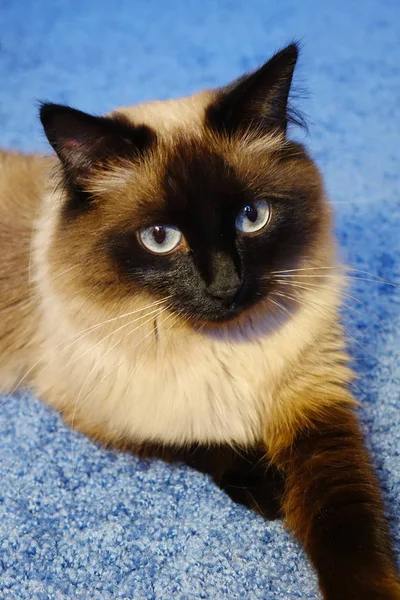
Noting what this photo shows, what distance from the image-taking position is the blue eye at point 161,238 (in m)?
1.00

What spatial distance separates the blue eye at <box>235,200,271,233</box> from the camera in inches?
40.2

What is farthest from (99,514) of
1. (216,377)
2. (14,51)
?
(14,51)

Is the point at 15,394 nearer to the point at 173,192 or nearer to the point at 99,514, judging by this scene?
the point at 99,514

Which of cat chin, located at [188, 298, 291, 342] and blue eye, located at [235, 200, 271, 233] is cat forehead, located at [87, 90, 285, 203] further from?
cat chin, located at [188, 298, 291, 342]

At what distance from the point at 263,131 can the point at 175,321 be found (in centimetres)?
34

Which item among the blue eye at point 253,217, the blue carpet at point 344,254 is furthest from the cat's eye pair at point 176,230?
the blue carpet at point 344,254

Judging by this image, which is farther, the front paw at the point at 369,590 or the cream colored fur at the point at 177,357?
the cream colored fur at the point at 177,357

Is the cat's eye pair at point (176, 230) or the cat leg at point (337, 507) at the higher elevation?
the cat's eye pair at point (176, 230)

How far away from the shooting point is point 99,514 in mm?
1195

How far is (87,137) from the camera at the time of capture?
102 cm

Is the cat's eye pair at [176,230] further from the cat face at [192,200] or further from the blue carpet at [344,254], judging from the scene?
the blue carpet at [344,254]

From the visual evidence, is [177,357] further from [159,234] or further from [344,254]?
[344,254]

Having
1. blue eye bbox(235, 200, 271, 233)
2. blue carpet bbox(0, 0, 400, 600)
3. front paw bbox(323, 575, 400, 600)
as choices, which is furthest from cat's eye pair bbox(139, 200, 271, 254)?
front paw bbox(323, 575, 400, 600)

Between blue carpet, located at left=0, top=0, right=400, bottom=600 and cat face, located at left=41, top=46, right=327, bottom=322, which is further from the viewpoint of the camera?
blue carpet, located at left=0, top=0, right=400, bottom=600
